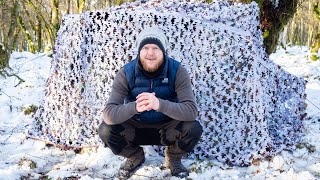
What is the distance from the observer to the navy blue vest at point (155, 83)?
312 centimetres

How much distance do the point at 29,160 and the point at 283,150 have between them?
8.46 feet

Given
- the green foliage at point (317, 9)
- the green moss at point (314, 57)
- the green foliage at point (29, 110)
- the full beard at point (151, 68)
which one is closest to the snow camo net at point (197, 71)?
the full beard at point (151, 68)

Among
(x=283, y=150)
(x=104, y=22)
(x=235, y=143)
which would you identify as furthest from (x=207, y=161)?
(x=104, y=22)

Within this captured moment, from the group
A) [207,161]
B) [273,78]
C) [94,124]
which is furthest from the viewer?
[273,78]

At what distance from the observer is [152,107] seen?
285 centimetres

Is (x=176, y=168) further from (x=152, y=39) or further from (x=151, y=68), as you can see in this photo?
(x=152, y=39)

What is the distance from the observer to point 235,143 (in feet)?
12.4

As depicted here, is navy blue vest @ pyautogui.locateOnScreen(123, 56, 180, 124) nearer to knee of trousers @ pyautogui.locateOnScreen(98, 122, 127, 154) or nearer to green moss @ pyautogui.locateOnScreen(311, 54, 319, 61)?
knee of trousers @ pyautogui.locateOnScreen(98, 122, 127, 154)

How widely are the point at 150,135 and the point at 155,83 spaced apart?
0.49 metres

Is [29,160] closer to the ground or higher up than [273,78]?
closer to the ground

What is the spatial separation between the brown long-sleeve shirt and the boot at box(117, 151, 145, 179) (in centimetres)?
52

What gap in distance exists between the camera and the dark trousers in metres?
3.14

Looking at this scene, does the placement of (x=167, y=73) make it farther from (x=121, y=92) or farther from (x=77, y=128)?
(x=77, y=128)

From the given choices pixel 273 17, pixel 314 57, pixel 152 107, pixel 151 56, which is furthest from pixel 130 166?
pixel 314 57
